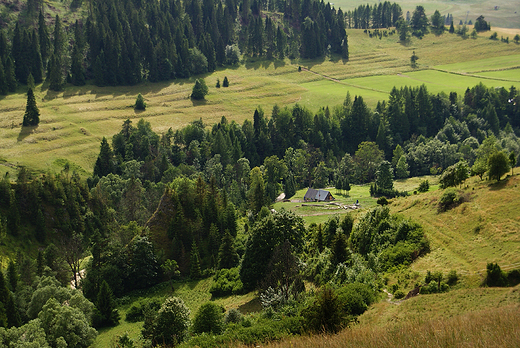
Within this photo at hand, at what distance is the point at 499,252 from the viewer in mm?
55312

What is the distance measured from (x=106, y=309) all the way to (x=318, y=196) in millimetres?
82472

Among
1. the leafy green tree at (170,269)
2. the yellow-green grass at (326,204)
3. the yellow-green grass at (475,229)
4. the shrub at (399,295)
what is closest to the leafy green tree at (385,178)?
the yellow-green grass at (326,204)

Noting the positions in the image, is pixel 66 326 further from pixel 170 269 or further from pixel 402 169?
pixel 402 169

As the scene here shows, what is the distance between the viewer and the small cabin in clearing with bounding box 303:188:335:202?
477 ft

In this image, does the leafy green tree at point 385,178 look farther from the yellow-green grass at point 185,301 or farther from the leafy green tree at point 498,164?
the yellow-green grass at point 185,301

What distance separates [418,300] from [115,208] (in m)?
102

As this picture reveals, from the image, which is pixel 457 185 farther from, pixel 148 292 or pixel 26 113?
pixel 26 113

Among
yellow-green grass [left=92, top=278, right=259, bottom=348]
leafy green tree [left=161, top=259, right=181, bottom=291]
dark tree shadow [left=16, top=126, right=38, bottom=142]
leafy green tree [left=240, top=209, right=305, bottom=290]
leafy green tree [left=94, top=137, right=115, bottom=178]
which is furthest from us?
dark tree shadow [left=16, top=126, right=38, bottom=142]

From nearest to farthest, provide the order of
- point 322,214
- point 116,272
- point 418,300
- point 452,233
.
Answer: point 418,300 < point 452,233 < point 116,272 < point 322,214

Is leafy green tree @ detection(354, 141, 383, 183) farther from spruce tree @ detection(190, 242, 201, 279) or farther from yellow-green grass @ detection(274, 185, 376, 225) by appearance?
spruce tree @ detection(190, 242, 201, 279)

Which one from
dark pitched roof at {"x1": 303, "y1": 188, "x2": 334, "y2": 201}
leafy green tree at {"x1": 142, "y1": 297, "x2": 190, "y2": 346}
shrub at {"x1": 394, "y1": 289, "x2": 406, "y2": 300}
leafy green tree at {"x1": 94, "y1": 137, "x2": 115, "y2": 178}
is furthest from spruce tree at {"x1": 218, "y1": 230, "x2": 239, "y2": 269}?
leafy green tree at {"x1": 94, "y1": 137, "x2": 115, "y2": 178}

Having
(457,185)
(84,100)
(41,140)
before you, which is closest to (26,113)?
(41,140)

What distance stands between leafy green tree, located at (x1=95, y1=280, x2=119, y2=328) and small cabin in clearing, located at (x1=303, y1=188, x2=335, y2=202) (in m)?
79.9

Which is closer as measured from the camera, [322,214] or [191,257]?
[191,257]
